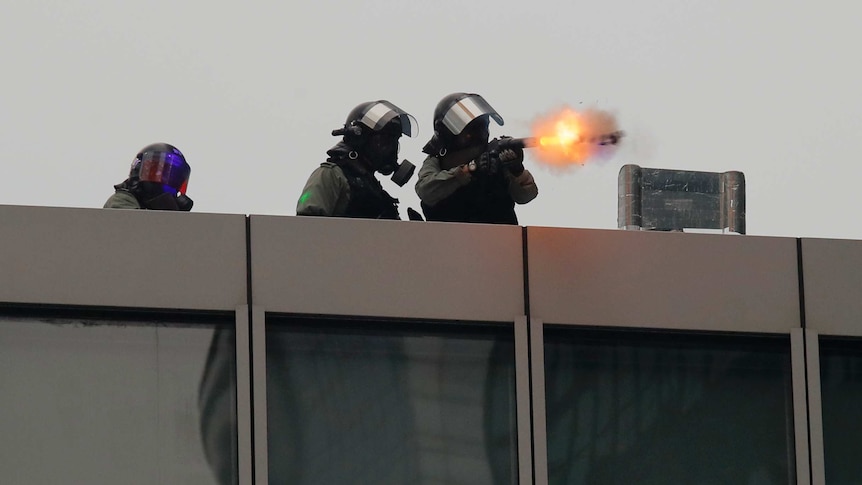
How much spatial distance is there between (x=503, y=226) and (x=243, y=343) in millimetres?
2151

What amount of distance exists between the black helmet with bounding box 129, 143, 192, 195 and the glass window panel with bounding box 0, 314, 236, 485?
9.19 ft

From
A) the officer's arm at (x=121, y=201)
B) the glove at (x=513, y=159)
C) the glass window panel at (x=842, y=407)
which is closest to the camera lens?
the glass window panel at (x=842, y=407)

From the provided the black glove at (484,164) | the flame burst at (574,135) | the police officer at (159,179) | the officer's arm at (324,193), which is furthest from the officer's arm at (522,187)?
the police officer at (159,179)

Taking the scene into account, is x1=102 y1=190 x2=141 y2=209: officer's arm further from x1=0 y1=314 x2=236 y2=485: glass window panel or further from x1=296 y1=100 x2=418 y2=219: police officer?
x1=0 y1=314 x2=236 y2=485: glass window panel

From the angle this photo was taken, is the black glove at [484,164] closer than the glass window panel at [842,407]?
No

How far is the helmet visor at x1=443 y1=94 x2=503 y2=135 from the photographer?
50.5 ft

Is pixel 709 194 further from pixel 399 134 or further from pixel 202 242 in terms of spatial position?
pixel 202 242

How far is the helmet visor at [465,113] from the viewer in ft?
50.5

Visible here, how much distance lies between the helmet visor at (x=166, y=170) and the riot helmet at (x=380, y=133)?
4.54 ft

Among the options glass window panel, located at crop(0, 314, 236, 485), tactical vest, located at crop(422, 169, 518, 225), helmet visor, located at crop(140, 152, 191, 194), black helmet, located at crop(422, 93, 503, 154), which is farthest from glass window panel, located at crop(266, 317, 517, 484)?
helmet visor, located at crop(140, 152, 191, 194)

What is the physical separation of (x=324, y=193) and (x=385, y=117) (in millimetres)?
1145

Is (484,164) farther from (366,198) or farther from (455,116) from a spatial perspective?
(366,198)

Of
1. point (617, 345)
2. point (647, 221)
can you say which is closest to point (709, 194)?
point (647, 221)

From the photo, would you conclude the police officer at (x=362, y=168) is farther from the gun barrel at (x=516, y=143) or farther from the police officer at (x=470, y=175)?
the gun barrel at (x=516, y=143)
